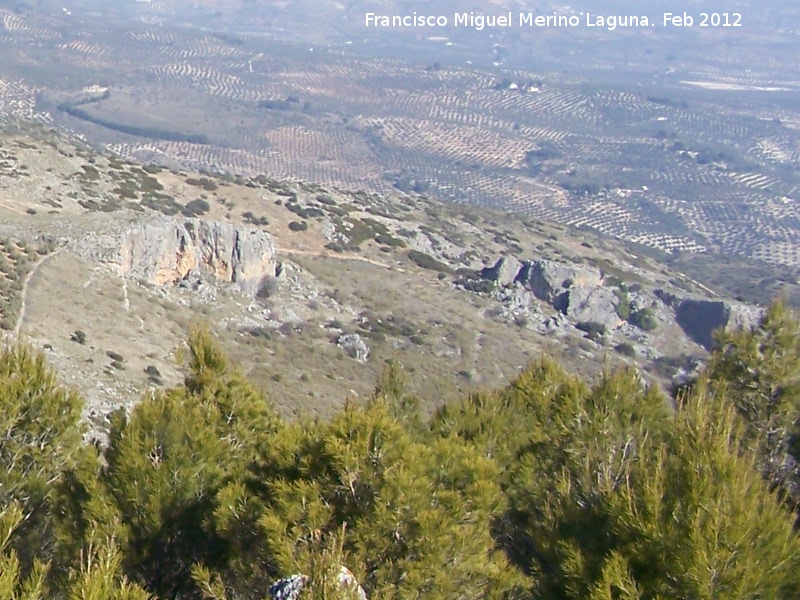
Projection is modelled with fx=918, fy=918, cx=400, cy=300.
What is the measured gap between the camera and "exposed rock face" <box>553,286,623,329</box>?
165ft

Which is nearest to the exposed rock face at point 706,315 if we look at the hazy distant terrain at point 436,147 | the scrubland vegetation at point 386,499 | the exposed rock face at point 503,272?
the exposed rock face at point 503,272

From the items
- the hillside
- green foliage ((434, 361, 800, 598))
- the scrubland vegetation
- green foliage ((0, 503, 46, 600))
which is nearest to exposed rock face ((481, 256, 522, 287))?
the hillside

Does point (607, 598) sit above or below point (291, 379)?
above

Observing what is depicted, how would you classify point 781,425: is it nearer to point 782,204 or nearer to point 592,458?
point 592,458

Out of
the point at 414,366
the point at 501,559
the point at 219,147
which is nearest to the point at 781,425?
the point at 501,559

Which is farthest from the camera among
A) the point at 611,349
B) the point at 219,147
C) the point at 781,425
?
the point at 219,147

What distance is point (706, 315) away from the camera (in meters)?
53.6

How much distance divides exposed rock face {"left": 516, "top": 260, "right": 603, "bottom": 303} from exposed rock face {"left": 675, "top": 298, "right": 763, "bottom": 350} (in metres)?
6.25

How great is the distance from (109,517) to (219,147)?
140 m

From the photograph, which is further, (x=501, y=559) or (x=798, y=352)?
(x=798, y=352)

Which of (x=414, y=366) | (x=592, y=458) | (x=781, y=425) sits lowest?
(x=414, y=366)

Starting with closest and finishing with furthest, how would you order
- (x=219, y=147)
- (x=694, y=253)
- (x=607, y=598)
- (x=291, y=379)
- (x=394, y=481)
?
(x=607, y=598) → (x=394, y=481) → (x=291, y=379) → (x=694, y=253) → (x=219, y=147)

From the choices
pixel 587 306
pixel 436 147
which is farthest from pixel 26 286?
pixel 436 147

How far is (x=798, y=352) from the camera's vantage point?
13805 millimetres
